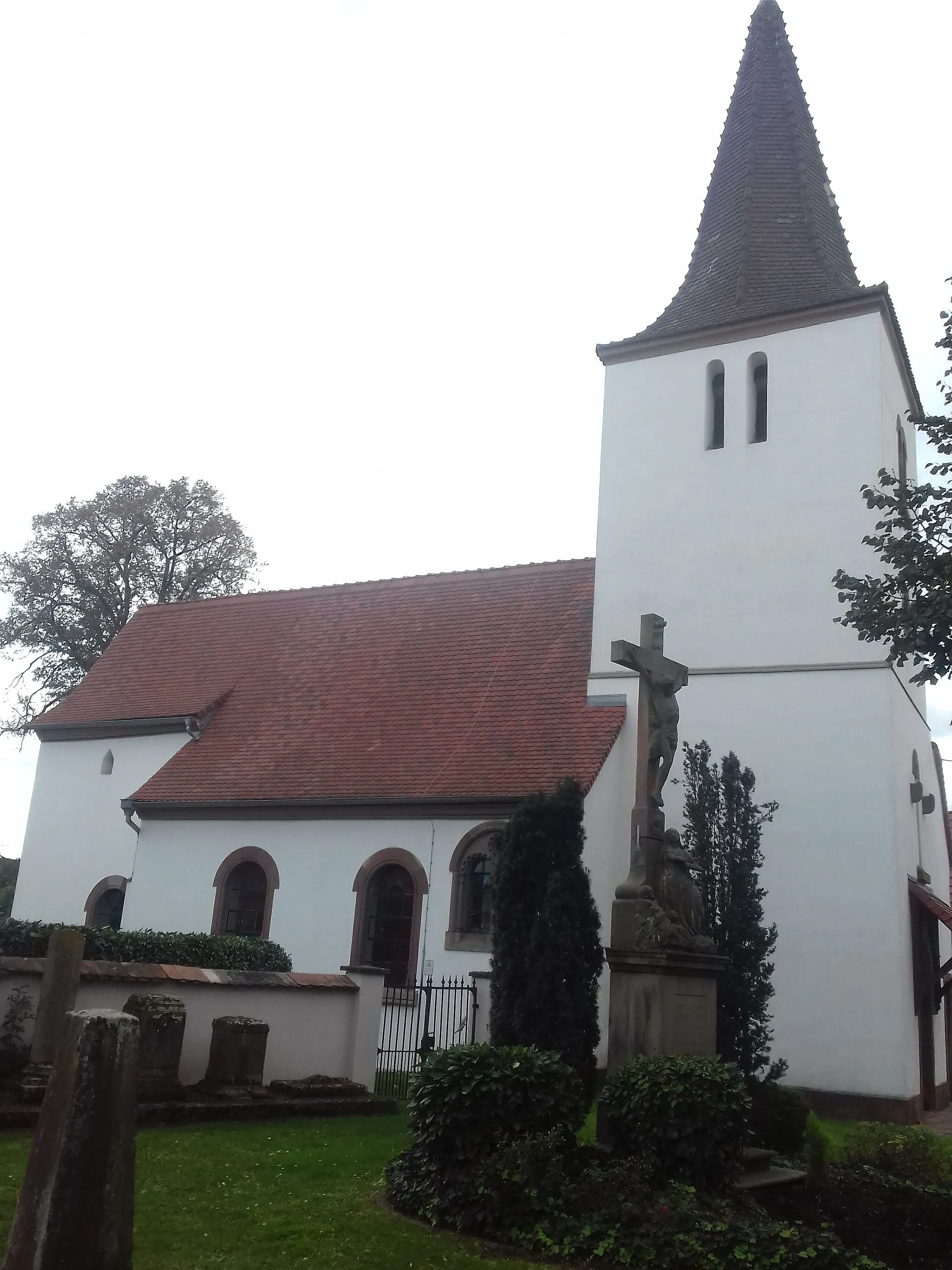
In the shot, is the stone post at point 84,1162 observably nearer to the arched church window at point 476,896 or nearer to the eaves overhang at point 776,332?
the arched church window at point 476,896

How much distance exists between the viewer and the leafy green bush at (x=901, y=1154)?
841 cm

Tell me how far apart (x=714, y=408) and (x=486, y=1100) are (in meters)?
14.8

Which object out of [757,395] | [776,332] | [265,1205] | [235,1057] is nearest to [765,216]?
[776,332]

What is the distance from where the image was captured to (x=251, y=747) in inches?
824

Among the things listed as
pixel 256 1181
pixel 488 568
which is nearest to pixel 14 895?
pixel 488 568

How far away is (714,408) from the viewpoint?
20.1 m

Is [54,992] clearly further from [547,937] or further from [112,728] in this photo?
[112,728]

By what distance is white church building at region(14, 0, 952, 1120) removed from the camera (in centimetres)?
1648

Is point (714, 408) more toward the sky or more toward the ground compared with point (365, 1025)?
more toward the sky

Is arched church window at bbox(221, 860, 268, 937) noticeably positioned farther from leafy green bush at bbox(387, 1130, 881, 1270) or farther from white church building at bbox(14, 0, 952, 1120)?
leafy green bush at bbox(387, 1130, 881, 1270)

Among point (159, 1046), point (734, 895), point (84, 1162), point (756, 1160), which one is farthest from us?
point (734, 895)

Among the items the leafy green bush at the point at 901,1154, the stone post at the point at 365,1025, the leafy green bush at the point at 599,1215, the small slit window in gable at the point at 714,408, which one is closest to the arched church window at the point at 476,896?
the stone post at the point at 365,1025

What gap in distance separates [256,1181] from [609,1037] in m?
3.14

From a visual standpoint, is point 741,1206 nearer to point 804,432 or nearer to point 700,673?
point 700,673
